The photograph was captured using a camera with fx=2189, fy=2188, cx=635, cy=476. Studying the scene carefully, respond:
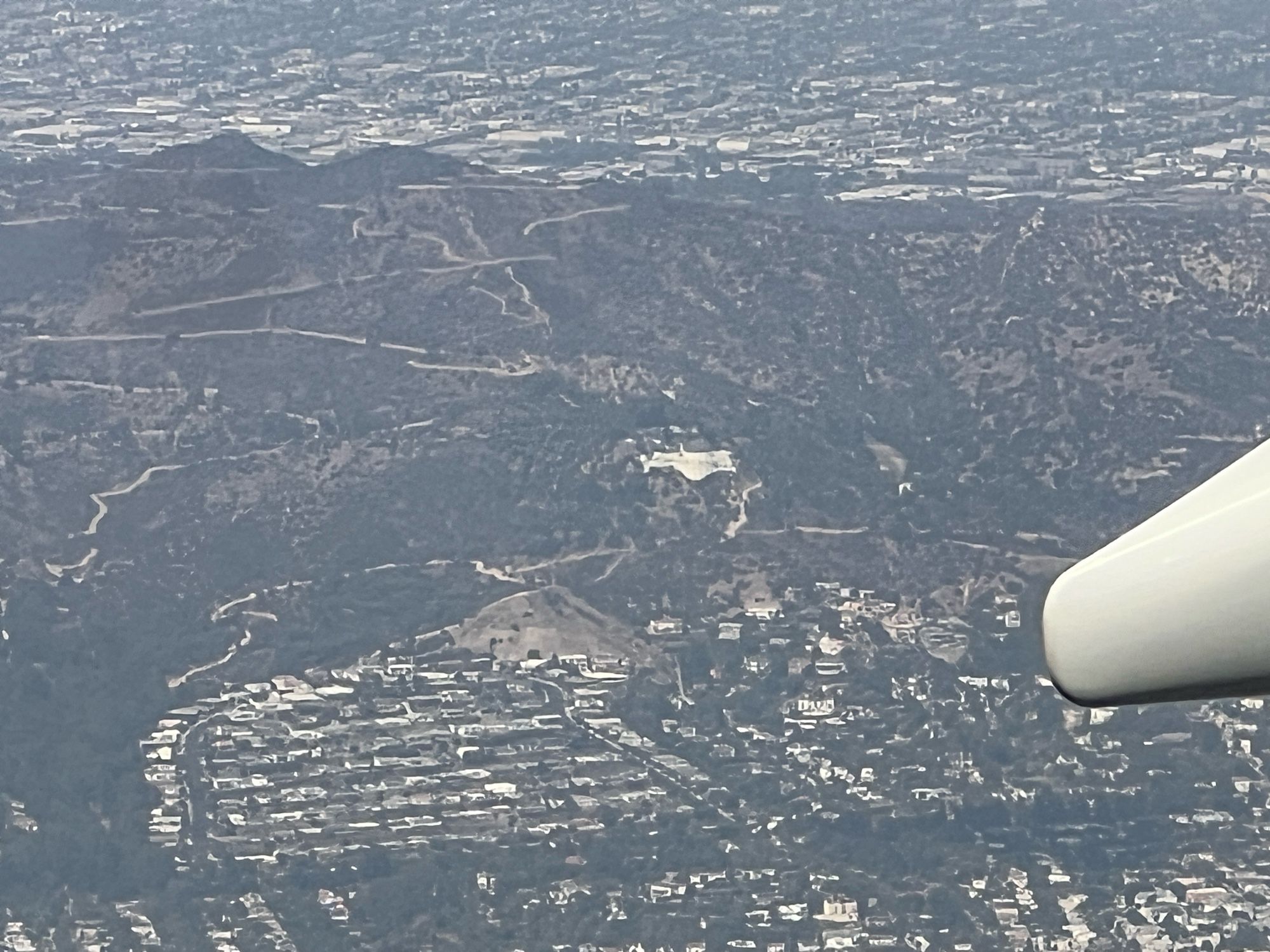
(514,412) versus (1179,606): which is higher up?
(1179,606)

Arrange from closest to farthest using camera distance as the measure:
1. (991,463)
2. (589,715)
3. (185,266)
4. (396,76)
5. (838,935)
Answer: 1. (838,935)
2. (589,715)
3. (991,463)
4. (185,266)
5. (396,76)

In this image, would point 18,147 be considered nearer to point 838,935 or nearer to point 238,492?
point 238,492

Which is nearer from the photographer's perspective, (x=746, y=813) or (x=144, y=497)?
(x=746, y=813)

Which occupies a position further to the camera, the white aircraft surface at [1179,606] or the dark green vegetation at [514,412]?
the dark green vegetation at [514,412]

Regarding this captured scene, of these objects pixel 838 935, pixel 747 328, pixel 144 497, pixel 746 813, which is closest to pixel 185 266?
pixel 144 497

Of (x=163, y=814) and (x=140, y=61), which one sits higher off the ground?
(x=140, y=61)

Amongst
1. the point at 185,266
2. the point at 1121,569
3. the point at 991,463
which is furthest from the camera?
the point at 185,266

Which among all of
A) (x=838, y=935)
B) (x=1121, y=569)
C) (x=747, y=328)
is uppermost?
(x=1121, y=569)

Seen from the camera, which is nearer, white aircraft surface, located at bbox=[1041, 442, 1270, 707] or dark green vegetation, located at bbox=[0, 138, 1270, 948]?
white aircraft surface, located at bbox=[1041, 442, 1270, 707]

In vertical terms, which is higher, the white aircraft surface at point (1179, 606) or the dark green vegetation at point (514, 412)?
the white aircraft surface at point (1179, 606)

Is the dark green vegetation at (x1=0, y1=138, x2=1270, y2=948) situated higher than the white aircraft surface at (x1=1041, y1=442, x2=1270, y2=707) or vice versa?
the white aircraft surface at (x1=1041, y1=442, x2=1270, y2=707)

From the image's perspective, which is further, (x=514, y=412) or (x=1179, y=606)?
(x=514, y=412)
